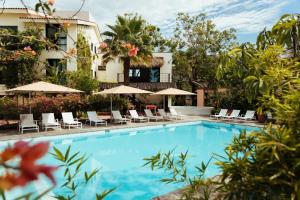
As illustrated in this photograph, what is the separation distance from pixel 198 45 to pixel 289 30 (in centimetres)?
3404

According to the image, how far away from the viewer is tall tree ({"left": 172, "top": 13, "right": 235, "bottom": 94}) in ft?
116

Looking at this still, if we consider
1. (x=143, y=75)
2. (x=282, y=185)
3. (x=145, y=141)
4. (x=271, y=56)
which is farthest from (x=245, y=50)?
(x=143, y=75)

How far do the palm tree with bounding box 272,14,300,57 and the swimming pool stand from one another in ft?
10.3

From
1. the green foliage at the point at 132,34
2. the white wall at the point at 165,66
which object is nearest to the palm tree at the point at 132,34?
the green foliage at the point at 132,34

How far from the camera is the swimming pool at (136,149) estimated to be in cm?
896

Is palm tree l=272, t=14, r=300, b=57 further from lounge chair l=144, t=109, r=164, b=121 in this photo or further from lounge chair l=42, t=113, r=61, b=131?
lounge chair l=144, t=109, r=164, b=121

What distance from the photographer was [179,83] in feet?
127

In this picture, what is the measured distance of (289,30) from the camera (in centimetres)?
278

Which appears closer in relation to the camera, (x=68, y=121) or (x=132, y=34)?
(x=68, y=121)

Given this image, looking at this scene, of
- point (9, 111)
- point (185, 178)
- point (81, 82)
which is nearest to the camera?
point (185, 178)

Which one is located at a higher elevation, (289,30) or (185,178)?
(289,30)

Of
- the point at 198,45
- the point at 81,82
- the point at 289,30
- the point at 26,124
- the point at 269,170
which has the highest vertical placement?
the point at 198,45

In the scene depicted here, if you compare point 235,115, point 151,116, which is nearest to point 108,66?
point 151,116

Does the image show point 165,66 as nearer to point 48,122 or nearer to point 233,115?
point 233,115
